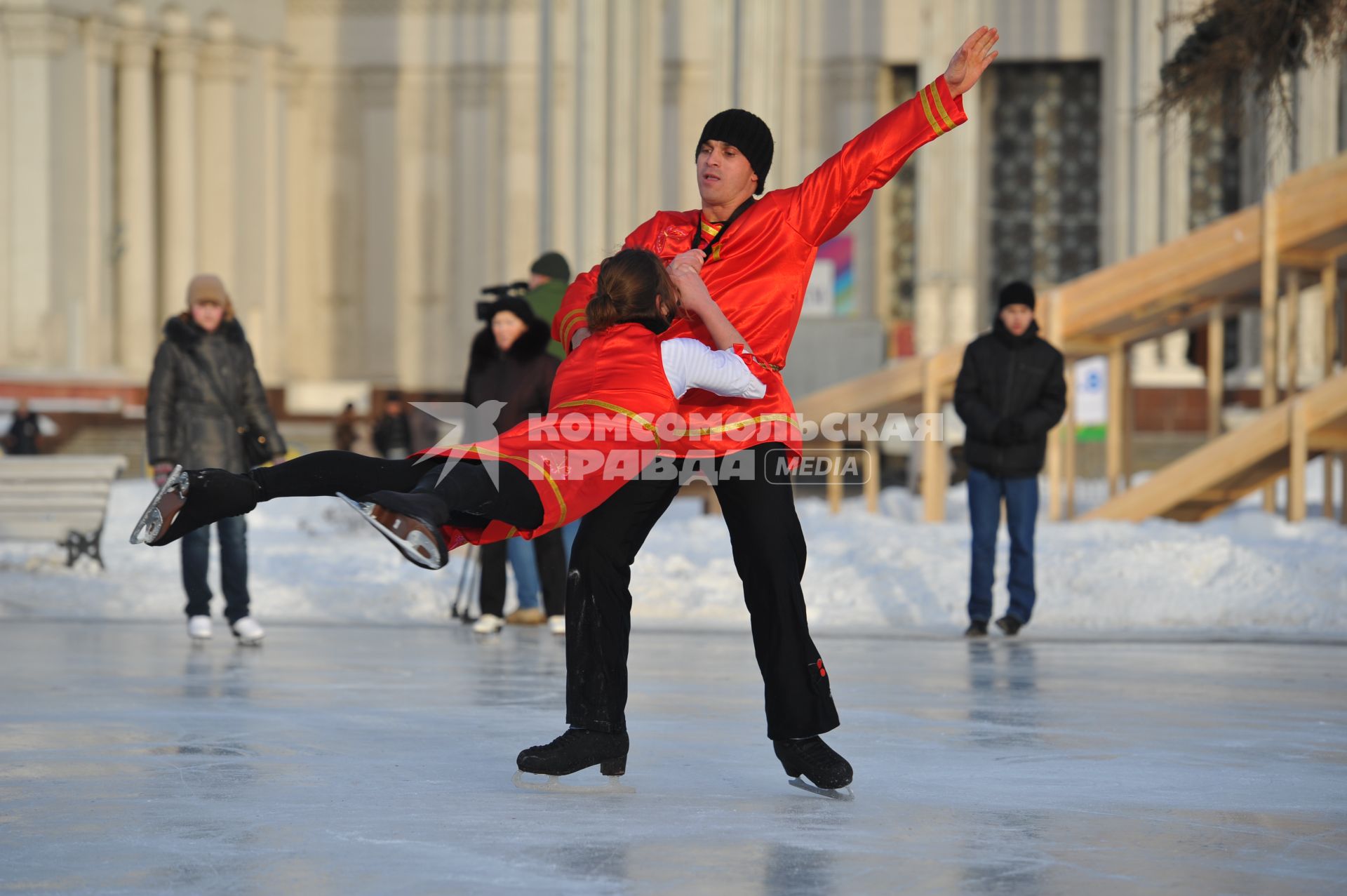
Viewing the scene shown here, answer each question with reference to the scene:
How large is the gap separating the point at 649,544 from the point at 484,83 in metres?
24.6

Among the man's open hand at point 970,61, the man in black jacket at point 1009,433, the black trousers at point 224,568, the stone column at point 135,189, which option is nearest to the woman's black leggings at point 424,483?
the man's open hand at point 970,61

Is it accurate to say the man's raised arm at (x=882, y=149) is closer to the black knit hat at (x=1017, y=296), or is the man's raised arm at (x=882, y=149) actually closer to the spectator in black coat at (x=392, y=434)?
the black knit hat at (x=1017, y=296)

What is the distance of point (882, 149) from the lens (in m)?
5.57

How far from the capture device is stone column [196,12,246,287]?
35594 millimetres

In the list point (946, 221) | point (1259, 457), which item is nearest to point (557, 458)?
point (1259, 457)

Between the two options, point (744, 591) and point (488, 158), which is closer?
point (744, 591)

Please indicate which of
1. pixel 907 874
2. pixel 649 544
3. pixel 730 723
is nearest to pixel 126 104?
pixel 649 544

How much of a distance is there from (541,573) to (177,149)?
2593 centimetres

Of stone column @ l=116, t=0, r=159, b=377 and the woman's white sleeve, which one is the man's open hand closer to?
the woman's white sleeve

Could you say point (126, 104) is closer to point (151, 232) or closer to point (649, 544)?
point (151, 232)

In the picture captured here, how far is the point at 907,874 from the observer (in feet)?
14.3

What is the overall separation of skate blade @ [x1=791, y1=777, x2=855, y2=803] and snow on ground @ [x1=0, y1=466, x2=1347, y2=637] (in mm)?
5563

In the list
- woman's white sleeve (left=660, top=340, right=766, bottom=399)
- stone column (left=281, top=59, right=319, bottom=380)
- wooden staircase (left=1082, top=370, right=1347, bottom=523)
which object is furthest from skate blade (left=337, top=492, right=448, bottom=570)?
stone column (left=281, top=59, right=319, bottom=380)

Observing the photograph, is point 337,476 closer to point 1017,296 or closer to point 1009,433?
point 1009,433
